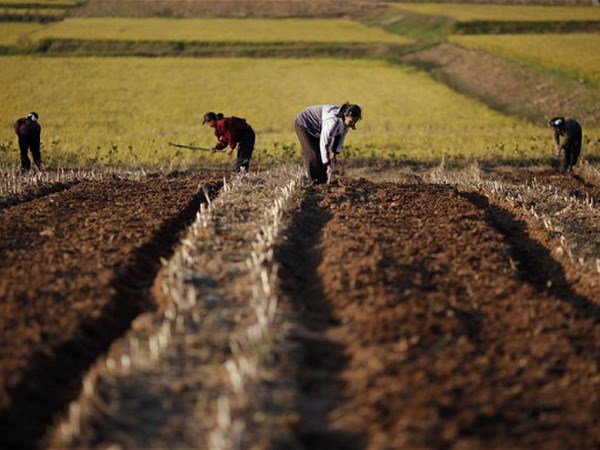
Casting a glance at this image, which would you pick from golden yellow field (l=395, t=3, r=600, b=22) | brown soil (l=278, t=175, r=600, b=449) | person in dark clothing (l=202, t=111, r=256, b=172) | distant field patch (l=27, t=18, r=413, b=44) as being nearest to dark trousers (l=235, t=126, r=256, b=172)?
person in dark clothing (l=202, t=111, r=256, b=172)

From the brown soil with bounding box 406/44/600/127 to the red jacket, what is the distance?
13.6m

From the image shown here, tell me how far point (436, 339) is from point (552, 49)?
30.3 metres

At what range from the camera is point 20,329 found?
228 inches

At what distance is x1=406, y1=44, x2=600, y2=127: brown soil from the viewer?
83.4 feet

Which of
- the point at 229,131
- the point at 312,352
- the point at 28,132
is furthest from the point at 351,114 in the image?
the point at 28,132

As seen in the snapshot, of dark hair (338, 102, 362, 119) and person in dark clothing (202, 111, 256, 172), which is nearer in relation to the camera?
dark hair (338, 102, 362, 119)

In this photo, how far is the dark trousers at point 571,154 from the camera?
17312 millimetres

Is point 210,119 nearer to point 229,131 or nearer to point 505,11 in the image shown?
point 229,131

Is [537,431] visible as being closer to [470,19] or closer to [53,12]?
[470,19]

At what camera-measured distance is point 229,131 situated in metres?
13.4

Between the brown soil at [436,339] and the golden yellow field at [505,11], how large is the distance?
36898 millimetres

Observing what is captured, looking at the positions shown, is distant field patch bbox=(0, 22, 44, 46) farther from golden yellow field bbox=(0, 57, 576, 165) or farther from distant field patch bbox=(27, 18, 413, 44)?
golden yellow field bbox=(0, 57, 576, 165)

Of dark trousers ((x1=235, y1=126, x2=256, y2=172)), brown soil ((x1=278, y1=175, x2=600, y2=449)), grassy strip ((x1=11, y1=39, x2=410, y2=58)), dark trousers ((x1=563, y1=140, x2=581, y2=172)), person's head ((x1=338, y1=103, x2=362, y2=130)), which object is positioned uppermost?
grassy strip ((x1=11, y1=39, x2=410, y2=58))

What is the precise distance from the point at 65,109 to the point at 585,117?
14684mm
